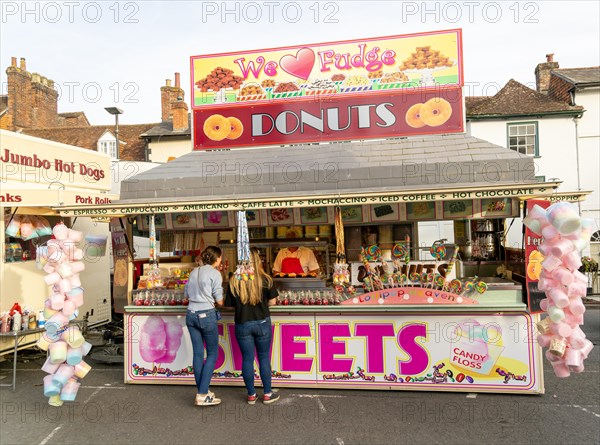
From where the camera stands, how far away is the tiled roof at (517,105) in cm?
1705

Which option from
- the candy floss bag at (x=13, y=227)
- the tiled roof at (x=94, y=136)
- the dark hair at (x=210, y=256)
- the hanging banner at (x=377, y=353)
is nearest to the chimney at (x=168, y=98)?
the tiled roof at (x=94, y=136)

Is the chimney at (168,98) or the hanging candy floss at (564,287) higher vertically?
the chimney at (168,98)

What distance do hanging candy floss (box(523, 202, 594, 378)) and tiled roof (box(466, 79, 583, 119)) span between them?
13496 mm

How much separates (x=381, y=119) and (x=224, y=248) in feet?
13.1

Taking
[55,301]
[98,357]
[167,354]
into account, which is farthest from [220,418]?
[98,357]

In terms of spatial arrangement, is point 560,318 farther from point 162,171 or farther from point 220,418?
point 162,171

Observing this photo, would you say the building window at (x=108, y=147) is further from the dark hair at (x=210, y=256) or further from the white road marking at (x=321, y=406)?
the white road marking at (x=321, y=406)

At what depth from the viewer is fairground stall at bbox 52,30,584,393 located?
19.4 ft

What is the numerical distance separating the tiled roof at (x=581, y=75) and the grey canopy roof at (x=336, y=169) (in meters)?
12.4

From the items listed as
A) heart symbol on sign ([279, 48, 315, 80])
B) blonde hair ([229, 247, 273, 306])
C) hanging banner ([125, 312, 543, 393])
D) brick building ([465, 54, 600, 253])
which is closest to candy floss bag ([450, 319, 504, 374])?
hanging banner ([125, 312, 543, 393])

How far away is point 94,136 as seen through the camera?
2605cm

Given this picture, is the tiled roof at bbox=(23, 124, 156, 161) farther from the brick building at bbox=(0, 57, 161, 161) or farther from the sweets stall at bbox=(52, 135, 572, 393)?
the sweets stall at bbox=(52, 135, 572, 393)

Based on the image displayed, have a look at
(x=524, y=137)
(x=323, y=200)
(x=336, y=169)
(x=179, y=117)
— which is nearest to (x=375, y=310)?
(x=323, y=200)

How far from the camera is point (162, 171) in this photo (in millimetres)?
7887
